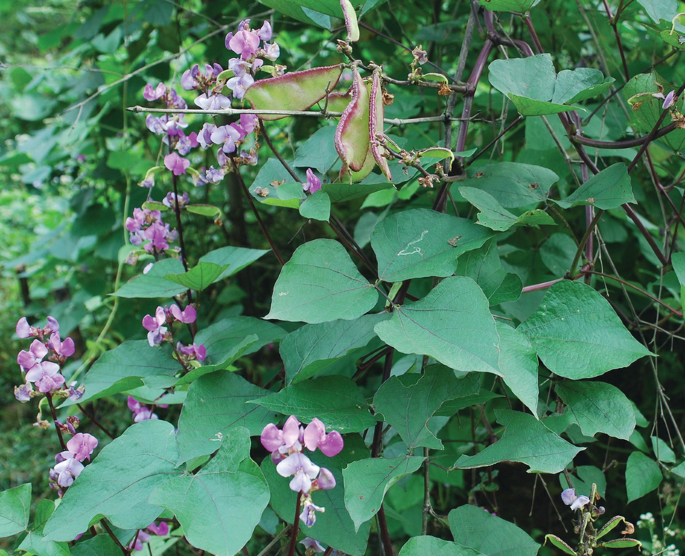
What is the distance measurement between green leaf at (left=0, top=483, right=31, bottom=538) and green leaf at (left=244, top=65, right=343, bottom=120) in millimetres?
606

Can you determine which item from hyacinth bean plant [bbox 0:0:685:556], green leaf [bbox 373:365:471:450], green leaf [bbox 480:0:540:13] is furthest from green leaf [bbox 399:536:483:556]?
green leaf [bbox 480:0:540:13]

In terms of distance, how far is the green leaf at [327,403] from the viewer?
2.10 ft

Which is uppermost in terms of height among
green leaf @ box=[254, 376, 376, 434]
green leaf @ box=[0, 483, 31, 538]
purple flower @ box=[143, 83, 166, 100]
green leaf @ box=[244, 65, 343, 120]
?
green leaf @ box=[244, 65, 343, 120]

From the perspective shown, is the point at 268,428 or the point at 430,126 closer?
the point at 268,428

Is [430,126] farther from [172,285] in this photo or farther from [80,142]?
[80,142]

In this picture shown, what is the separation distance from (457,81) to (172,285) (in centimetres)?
58

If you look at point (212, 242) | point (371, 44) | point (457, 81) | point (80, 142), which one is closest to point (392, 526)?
point (457, 81)

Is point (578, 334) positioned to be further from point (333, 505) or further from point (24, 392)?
point (24, 392)

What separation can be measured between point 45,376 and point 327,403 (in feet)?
1.39

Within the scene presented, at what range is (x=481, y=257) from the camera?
0.76m

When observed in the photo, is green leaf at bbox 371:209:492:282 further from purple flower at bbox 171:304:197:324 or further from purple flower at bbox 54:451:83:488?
purple flower at bbox 54:451:83:488

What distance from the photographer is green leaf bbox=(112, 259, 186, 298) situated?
34.5 inches

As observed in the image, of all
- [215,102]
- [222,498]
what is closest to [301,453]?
[222,498]

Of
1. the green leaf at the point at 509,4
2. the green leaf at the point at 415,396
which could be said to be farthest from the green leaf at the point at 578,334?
the green leaf at the point at 509,4
